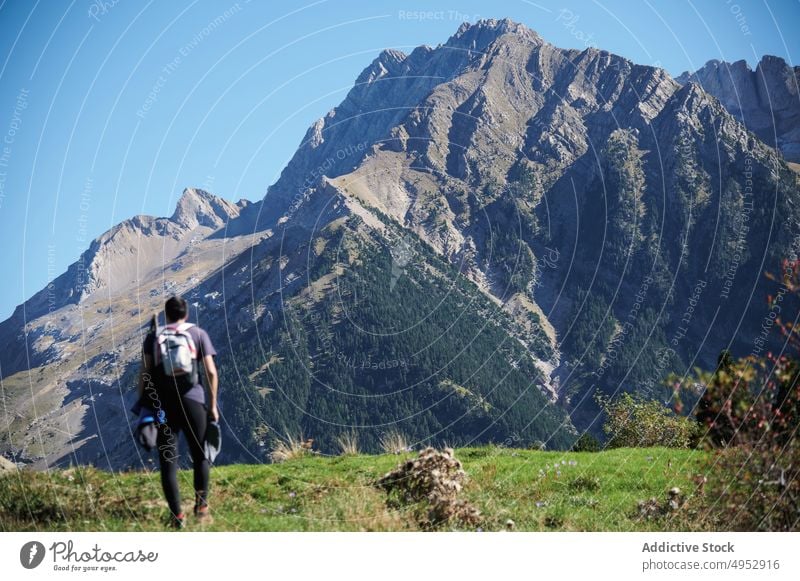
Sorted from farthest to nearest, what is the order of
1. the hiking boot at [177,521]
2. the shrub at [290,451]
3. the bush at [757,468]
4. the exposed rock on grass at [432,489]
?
the shrub at [290,451] → the exposed rock on grass at [432,489] → the bush at [757,468] → the hiking boot at [177,521]

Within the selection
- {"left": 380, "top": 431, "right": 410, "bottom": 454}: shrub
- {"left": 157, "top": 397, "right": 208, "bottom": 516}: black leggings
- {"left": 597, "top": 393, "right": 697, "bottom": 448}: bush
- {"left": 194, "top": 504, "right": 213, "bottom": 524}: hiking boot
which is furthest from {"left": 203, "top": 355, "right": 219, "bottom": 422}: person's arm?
{"left": 597, "top": 393, "right": 697, "bottom": 448}: bush

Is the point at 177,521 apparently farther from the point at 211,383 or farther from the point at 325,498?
the point at 325,498

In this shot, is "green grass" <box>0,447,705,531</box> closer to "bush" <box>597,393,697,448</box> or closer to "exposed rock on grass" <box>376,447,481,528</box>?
"exposed rock on grass" <box>376,447,481,528</box>

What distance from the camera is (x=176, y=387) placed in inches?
412

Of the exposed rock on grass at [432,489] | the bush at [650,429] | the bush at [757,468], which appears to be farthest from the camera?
the bush at [650,429]

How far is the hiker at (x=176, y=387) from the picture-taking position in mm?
10422

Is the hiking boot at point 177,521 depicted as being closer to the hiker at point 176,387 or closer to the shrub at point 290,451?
the hiker at point 176,387

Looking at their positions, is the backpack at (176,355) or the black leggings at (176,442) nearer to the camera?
the backpack at (176,355)

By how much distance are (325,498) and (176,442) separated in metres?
3.44

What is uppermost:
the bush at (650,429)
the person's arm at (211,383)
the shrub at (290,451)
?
the person's arm at (211,383)

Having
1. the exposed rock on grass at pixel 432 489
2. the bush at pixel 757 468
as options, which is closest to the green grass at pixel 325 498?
the exposed rock on grass at pixel 432 489

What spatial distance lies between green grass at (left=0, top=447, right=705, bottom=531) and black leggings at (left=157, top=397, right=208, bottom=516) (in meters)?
0.77

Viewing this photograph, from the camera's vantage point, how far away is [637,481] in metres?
15.8

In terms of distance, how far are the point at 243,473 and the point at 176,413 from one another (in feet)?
20.0
